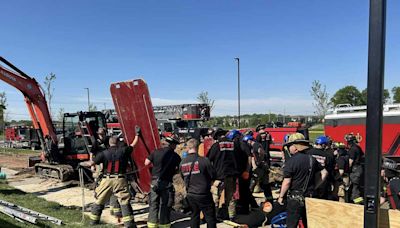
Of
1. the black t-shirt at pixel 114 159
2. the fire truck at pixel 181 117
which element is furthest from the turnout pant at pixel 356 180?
the fire truck at pixel 181 117

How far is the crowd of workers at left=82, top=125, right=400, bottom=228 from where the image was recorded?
206 inches

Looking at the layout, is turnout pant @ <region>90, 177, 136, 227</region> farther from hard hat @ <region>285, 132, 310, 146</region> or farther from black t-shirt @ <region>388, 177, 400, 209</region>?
black t-shirt @ <region>388, 177, 400, 209</region>

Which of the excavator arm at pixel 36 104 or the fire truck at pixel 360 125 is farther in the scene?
the excavator arm at pixel 36 104

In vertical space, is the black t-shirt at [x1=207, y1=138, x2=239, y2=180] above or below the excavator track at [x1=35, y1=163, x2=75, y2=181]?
above

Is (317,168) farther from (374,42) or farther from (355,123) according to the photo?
(355,123)

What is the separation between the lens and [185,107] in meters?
32.3

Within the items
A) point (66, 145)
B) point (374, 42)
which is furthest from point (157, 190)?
point (66, 145)

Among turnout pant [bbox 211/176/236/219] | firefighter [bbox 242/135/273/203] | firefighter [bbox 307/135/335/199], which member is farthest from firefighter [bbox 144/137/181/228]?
firefighter [bbox 242/135/273/203]

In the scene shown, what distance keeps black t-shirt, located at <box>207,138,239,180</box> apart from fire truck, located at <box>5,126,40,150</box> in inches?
1086

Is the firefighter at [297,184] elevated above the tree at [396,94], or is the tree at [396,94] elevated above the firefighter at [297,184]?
the tree at [396,94]

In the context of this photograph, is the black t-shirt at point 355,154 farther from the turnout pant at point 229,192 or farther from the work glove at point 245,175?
the turnout pant at point 229,192

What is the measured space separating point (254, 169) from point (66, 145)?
8.52 meters

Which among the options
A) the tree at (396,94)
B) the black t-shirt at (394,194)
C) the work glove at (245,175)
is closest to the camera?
the black t-shirt at (394,194)

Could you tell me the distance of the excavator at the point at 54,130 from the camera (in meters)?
12.9
